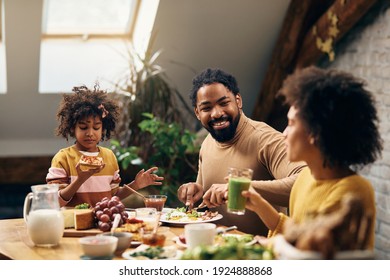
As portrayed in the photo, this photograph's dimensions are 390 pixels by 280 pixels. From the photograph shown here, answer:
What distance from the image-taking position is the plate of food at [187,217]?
2.70 meters

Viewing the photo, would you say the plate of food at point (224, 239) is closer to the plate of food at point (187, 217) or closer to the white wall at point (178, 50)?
the plate of food at point (187, 217)

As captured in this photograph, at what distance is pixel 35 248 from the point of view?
239cm

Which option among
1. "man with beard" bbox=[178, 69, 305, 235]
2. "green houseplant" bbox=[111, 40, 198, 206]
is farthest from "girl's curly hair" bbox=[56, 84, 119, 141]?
"green houseplant" bbox=[111, 40, 198, 206]

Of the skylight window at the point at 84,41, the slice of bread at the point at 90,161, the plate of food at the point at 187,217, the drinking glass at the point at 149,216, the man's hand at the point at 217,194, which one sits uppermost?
the skylight window at the point at 84,41

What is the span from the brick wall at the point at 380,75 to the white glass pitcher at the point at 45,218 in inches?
97.1

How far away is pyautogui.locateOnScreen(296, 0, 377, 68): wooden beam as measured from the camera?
4.32 meters

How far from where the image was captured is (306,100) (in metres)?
1.99

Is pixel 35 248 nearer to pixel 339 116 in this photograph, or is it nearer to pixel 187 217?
pixel 187 217

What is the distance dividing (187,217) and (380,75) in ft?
6.90

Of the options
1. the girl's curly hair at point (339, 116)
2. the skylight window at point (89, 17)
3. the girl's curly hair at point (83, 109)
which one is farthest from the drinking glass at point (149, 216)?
the skylight window at point (89, 17)

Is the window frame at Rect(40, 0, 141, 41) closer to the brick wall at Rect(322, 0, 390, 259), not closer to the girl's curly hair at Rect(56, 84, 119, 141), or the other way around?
the brick wall at Rect(322, 0, 390, 259)

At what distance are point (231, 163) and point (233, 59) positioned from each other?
2.15 m

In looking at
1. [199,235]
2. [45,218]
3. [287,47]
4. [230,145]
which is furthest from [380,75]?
[45,218]

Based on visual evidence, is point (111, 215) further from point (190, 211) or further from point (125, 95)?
point (125, 95)
